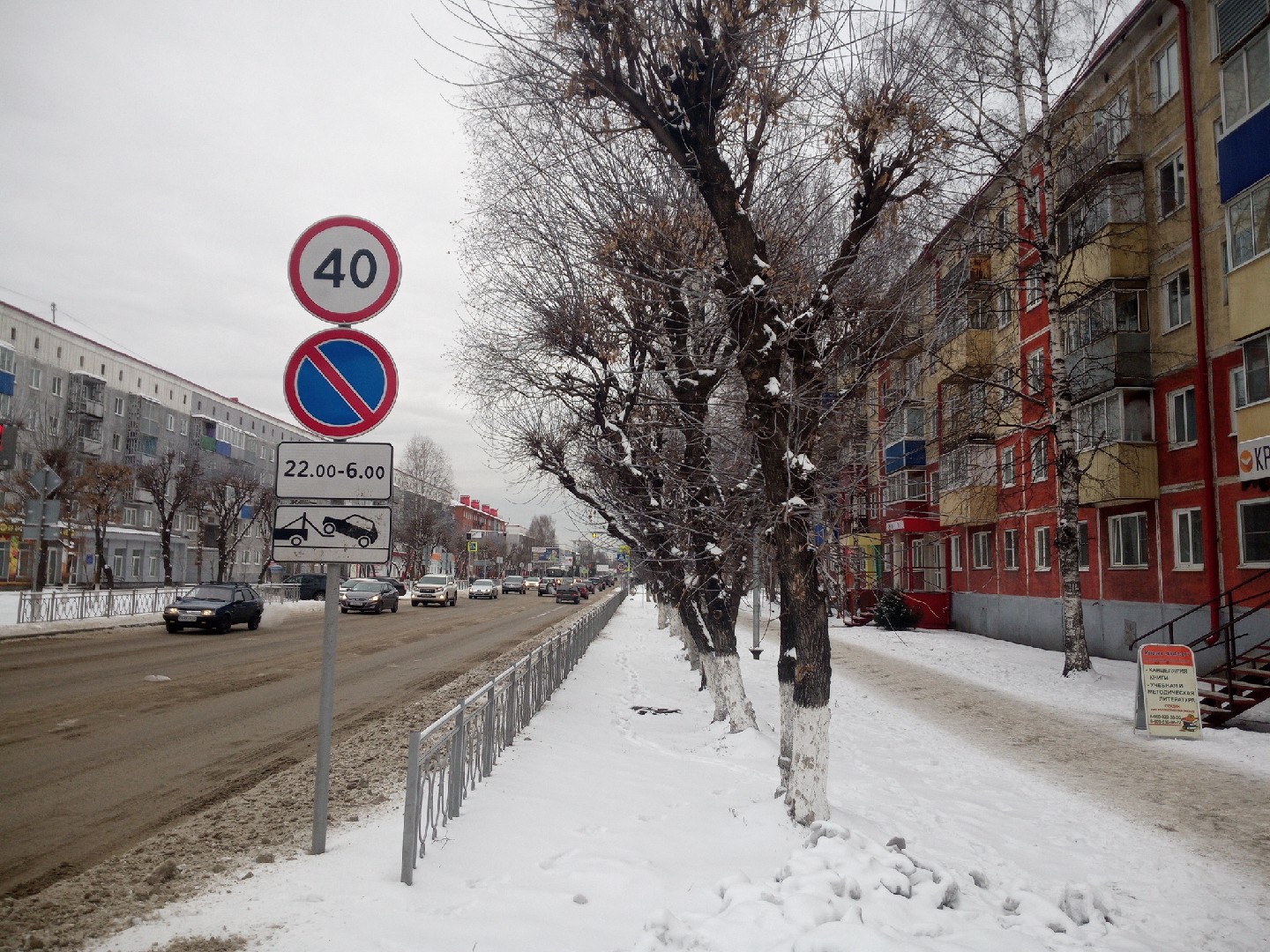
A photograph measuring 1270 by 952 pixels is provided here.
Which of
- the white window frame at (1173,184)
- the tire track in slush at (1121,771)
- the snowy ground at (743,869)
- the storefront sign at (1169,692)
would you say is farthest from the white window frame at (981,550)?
the snowy ground at (743,869)

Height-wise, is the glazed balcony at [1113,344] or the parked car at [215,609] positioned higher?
the glazed balcony at [1113,344]

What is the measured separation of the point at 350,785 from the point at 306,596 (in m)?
45.4

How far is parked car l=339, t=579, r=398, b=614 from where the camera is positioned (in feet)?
132

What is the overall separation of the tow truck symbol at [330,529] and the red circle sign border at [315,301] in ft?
3.99

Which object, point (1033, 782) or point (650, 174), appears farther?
point (650, 174)

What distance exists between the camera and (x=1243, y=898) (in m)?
6.10

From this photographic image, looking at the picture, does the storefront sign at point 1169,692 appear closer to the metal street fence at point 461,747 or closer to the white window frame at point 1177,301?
the metal street fence at point 461,747

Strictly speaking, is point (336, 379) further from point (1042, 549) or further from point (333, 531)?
point (1042, 549)

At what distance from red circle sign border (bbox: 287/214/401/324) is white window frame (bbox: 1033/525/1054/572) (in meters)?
24.8

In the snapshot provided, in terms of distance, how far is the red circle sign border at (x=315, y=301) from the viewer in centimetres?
553

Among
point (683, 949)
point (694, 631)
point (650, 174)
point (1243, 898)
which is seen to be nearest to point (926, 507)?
point (694, 631)

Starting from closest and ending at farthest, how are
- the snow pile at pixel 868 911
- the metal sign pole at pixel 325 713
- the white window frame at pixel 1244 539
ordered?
1. the snow pile at pixel 868 911
2. the metal sign pole at pixel 325 713
3. the white window frame at pixel 1244 539

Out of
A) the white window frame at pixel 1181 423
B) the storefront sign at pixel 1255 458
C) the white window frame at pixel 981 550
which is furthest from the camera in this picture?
the white window frame at pixel 981 550

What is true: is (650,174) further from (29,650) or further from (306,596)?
(306,596)
